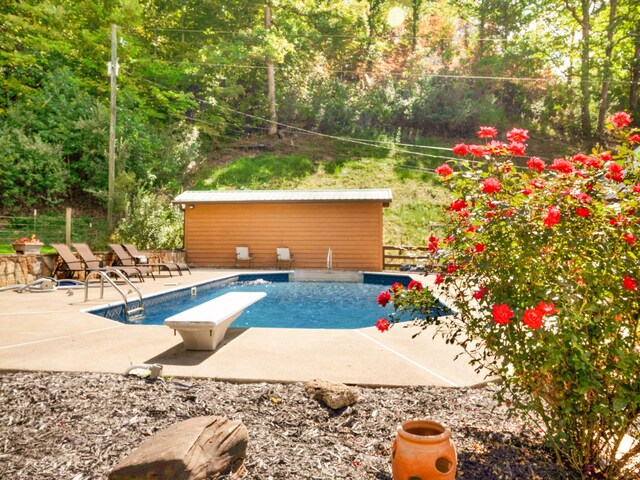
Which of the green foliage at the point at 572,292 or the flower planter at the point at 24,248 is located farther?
the flower planter at the point at 24,248

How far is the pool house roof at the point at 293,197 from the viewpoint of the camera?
13.1 metres

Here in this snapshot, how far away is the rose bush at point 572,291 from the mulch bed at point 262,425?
0.37 m

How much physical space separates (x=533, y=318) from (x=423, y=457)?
2.26ft

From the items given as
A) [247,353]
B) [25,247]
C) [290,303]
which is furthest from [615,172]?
[25,247]

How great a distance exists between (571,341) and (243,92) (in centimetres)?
2273

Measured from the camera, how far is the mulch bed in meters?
1.93

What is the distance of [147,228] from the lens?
13.6 metres

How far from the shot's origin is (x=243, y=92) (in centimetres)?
2225

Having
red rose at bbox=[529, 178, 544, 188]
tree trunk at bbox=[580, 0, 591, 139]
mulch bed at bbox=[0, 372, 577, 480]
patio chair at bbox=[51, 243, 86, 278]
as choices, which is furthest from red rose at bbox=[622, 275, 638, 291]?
tree trunk at bbox=[580, 0, 591, 139]

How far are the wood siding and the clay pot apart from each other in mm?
11862

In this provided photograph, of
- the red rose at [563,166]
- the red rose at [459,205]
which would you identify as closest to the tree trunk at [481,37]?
the red rose at [563,166]

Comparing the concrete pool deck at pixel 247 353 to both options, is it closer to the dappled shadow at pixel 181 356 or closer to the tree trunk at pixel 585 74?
the dappled shadow at pixel 181 356

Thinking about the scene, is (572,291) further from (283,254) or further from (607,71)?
(607,71)

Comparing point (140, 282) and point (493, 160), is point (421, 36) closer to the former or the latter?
point (140, 282)
